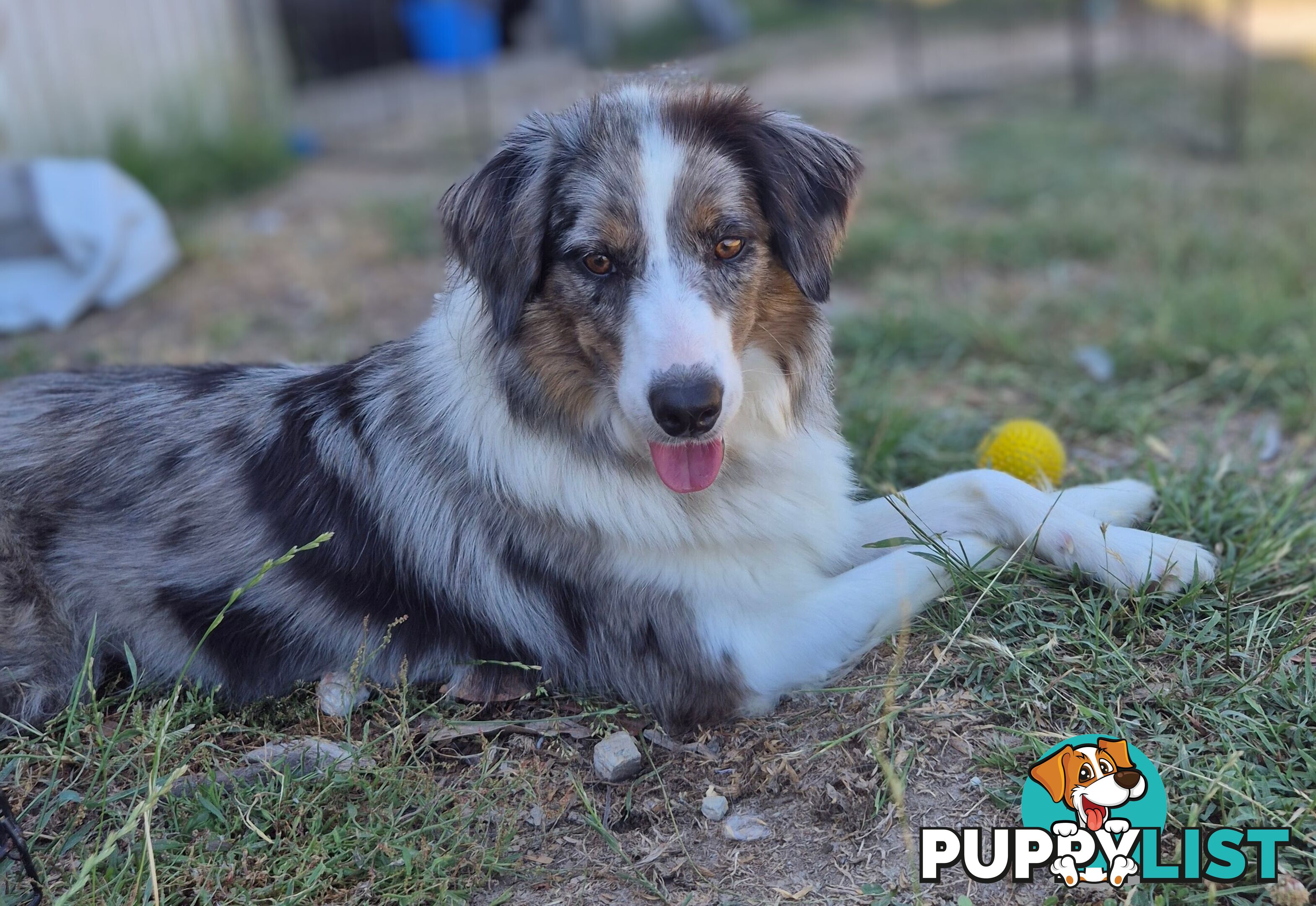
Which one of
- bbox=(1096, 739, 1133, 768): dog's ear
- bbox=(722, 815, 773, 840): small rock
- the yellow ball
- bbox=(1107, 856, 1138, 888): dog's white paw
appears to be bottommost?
bbox=(722, 815, 773, 840): small rock

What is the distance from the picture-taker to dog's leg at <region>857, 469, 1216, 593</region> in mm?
2914

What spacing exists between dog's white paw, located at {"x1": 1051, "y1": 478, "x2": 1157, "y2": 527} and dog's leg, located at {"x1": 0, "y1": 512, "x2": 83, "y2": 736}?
2911 mm

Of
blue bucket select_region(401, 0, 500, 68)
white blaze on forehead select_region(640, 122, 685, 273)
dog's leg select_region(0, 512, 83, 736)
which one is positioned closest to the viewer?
white blaze on forehead select_region(640, 122, 685, 273)

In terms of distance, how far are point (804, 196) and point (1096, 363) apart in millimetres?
2483

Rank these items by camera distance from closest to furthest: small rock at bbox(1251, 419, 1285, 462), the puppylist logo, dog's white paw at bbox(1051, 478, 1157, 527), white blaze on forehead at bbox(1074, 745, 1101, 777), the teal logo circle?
the puppylist logo → the teal logo circle → white blaze on forehead at bbox(1074, 745, 1101, 777) → dog's white paw at bbox(1051, 478, 1157, 527) → small rock at bbox(1251, 419, 1285, 462)

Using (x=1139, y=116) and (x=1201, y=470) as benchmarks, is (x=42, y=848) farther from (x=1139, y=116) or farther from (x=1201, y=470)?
(x=1139, y=116)

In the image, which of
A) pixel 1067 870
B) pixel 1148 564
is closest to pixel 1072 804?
pixel 1067 870

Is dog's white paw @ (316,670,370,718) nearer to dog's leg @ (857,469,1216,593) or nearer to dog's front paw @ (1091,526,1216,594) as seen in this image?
dog's leg @ (857,469,1216,593)

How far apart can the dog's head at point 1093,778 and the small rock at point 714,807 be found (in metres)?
0.74

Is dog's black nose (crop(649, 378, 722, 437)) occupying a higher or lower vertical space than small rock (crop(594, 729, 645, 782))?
higher

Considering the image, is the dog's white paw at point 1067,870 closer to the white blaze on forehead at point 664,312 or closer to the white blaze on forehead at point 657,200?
the white blaze on forehead at point 664,312

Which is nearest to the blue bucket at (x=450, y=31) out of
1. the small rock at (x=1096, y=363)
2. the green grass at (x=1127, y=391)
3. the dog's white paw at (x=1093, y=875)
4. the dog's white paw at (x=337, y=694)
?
the green grass at (x=1127, y=391)

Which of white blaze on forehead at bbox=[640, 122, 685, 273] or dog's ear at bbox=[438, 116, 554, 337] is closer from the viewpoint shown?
white blaze on forehead at bbox=[640, 122, 685, 273]

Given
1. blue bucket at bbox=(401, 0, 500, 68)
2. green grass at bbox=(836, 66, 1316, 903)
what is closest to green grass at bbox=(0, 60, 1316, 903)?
green grass at bbox=(836, 66, 1316, 903)
